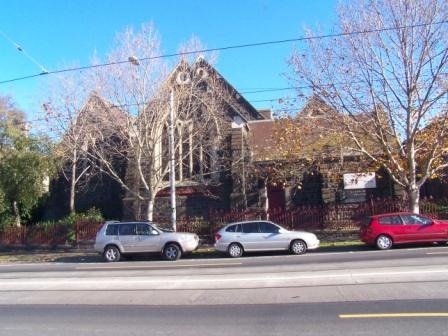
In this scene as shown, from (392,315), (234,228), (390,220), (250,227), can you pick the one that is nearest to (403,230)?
(390,220)

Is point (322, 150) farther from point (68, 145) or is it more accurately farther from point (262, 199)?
point (68, 145)

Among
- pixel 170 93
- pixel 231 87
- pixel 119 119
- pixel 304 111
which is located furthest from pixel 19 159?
pixel 304 111

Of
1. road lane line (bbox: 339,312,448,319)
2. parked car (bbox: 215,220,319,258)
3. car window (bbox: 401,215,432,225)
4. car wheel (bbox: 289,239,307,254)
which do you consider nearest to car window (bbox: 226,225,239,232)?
parked car (bbox: 215,220,319,258)

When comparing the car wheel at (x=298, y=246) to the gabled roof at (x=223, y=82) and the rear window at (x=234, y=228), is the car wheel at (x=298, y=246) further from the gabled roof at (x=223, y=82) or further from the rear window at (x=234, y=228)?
the gabled roof at (x=223, y=82)

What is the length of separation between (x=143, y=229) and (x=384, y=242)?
30.5 ft

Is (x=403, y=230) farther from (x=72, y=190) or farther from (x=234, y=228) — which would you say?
(x=72, y=190)

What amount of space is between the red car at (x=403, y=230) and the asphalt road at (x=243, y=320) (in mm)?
10664

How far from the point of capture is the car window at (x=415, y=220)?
17969 mm

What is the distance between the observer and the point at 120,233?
19.0m

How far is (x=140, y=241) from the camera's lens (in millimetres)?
18688

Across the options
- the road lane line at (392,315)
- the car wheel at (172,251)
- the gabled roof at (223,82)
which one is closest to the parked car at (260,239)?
the car wheel at (172,251)

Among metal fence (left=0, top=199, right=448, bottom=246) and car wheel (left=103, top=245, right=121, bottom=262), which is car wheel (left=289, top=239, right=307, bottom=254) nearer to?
metal fence (left=0, top=199, right=448, bottom=246)

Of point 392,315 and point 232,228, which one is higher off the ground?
point 232,228

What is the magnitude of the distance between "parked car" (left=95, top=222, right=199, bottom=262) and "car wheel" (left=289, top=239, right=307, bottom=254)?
12.9 ft
